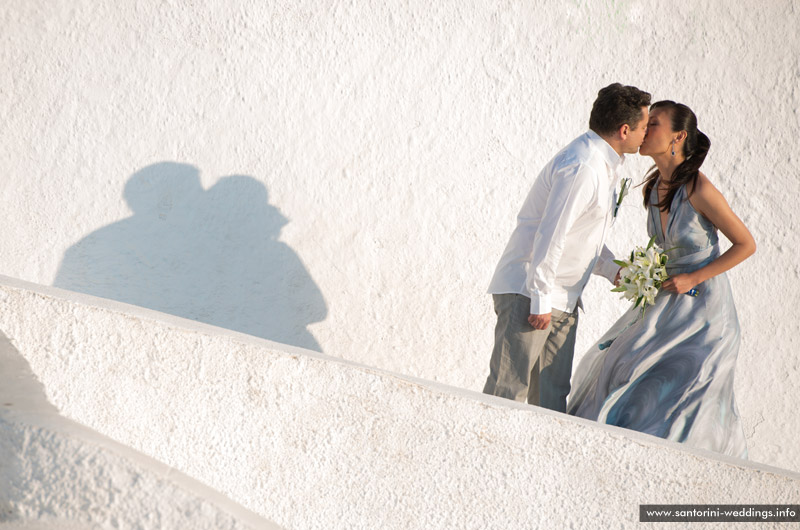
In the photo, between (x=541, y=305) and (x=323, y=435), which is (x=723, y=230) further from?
(x=323, y=435)

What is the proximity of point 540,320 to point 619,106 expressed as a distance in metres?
0.95

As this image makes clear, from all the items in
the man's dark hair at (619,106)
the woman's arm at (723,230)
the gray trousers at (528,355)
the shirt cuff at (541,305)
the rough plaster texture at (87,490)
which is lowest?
the rough plaster texture at (87,490)

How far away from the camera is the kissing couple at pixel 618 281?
283 cm

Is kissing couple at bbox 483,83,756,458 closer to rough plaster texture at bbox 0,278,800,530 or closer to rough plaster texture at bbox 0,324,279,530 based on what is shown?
rough plaster texture at bbox 0,278,800,530

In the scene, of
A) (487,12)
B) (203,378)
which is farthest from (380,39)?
(203,378)

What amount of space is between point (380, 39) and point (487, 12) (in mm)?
687

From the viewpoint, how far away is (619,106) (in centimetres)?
289

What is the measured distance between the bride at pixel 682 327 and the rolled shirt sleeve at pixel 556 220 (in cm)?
45

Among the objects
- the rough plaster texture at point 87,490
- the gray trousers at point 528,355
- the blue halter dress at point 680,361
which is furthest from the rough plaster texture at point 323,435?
the gray trousers at point 528,355

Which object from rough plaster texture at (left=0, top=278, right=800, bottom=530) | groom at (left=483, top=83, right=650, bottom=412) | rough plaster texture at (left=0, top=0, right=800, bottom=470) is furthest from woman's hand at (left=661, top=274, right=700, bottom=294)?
rough plaster texture at (left=0, top=0, right=800, bottom=470)

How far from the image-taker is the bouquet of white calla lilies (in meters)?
2.92

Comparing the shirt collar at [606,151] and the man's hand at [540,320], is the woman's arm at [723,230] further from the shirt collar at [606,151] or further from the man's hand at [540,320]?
the man's hand at [540,320]

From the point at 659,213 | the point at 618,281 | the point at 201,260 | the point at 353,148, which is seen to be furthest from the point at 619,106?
the point at 201,260

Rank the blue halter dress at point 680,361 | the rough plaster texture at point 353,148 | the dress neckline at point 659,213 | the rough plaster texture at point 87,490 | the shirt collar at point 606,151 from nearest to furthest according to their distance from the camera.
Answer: the rough plaster texture at point 87,490, the blue halter dress at point 680,361, the shirt collar at point 606,151, the dress neckline at point 659,213, the rough plaster texture at point 353,148
